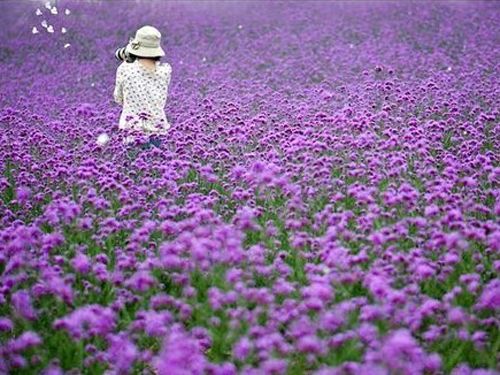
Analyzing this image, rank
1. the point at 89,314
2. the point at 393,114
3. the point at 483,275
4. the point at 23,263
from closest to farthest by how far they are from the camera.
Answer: the point at 89,314, the point at 23,263, the point at 483,275, the point at 393,114

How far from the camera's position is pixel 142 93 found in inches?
280

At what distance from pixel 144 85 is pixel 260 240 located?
3.03 meters

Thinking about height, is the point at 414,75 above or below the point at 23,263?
above

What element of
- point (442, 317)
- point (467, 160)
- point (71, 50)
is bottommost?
point (71, 50)

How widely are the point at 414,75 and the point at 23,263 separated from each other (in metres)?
7.88

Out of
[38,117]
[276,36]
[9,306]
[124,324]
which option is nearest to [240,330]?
[124,324]

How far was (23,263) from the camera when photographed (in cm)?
364

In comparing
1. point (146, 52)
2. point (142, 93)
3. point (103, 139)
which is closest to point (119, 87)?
point (142, 93)

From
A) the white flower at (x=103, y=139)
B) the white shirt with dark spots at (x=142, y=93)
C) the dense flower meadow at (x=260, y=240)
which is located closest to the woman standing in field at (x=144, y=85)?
the white shirt with dark spots at (x=142, y=93)

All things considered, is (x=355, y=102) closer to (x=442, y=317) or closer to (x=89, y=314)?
(x=442, y=317)

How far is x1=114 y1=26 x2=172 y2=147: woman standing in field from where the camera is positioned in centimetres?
701

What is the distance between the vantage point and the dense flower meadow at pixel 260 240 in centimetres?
309

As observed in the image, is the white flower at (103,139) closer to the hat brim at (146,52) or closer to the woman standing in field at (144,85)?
the woman standing in field at (144,85)

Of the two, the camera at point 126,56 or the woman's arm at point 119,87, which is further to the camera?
the camera at point 126,56
